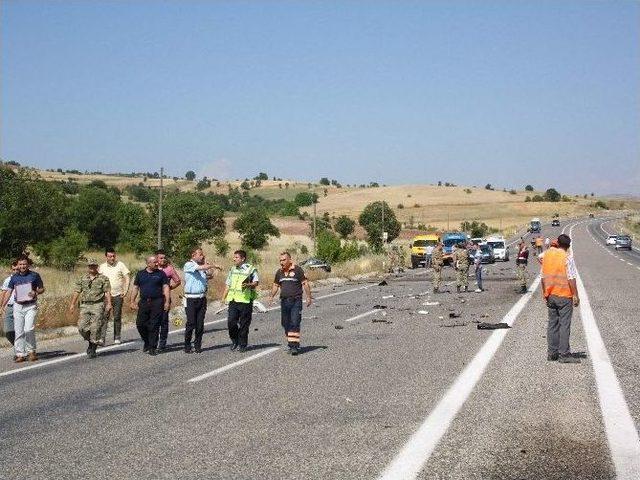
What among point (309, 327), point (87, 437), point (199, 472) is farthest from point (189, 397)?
point (309, 327)

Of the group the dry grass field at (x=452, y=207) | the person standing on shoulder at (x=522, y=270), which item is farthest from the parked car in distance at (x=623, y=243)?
the dry grass field at (x=452, y=207)

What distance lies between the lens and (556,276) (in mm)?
11102

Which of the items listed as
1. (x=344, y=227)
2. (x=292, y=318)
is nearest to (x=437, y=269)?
(x=292, y=318)

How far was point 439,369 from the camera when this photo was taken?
10.5 m

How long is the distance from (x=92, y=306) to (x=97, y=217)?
6767 centimetres

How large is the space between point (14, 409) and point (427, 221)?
144880mm

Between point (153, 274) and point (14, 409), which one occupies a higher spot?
point (153, 274)

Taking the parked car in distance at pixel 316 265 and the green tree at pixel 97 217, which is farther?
the green tree at pixel 97 217

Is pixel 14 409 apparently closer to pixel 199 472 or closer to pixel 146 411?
pixel 146 411

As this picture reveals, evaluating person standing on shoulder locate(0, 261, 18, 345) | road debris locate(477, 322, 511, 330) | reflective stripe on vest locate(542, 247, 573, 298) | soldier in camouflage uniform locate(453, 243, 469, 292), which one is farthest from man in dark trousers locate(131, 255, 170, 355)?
soldier in camouflage uniform locate(453, 243, 469, 292)

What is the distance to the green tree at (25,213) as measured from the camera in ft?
184

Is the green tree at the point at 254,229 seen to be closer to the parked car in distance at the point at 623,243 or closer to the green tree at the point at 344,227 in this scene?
the green tree at the point at 344,227

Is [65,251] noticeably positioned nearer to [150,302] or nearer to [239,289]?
[150,302]

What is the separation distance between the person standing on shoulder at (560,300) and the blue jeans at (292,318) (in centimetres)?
395
